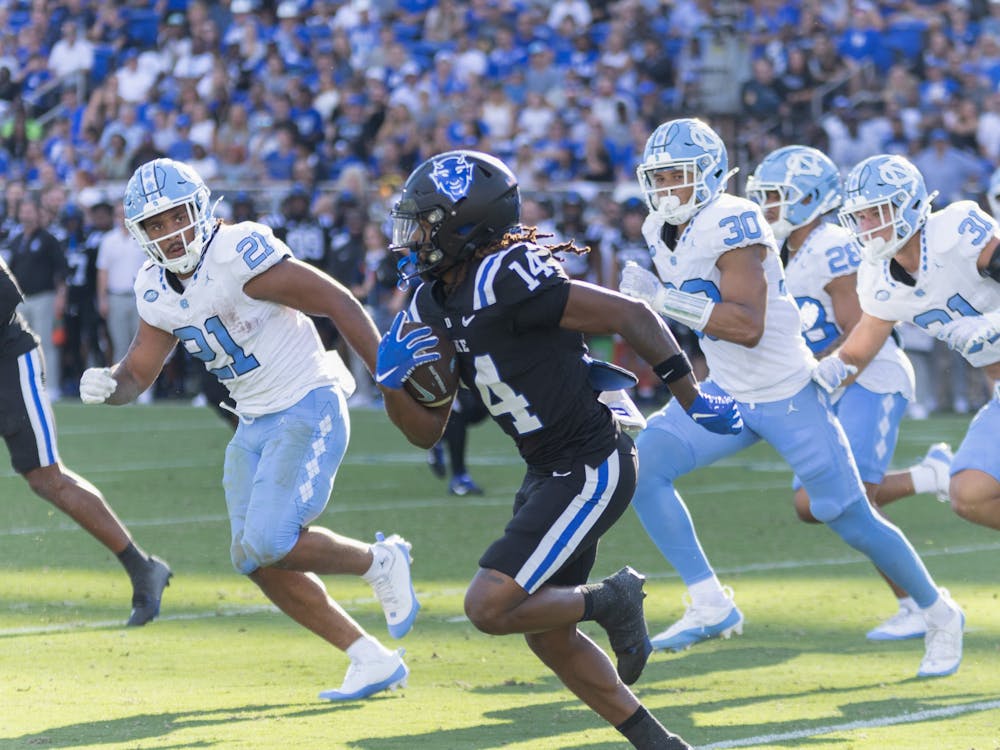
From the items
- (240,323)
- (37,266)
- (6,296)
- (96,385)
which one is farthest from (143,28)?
(96,385)

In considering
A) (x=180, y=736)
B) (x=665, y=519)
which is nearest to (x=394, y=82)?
(x=665, y=519)

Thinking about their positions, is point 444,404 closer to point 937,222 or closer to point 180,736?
point 180,736

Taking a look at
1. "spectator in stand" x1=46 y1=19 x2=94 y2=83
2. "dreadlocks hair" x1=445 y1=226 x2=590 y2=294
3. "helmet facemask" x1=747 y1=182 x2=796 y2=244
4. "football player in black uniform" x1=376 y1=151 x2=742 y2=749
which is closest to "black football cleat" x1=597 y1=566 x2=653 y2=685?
"football player in black uniform" x1=376 y1=151 x2=742 y2=749

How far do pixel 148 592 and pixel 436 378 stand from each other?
8.39 feet

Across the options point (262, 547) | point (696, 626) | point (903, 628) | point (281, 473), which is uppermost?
point (281, 473)

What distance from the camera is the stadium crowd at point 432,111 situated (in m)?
14.8

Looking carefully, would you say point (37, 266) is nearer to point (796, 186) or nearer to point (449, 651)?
point (796, 186)

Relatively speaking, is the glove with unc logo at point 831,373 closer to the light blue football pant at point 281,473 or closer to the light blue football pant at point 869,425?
the light blue football pant at point 869,425

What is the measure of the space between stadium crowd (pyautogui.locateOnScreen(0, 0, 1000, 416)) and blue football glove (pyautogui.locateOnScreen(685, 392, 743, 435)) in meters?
8.82

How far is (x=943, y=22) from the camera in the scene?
16.8 metres

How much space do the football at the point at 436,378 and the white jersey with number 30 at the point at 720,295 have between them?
1612 mm

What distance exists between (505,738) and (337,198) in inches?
428

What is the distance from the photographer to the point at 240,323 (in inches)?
207

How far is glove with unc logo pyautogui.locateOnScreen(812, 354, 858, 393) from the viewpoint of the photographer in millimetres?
5543
